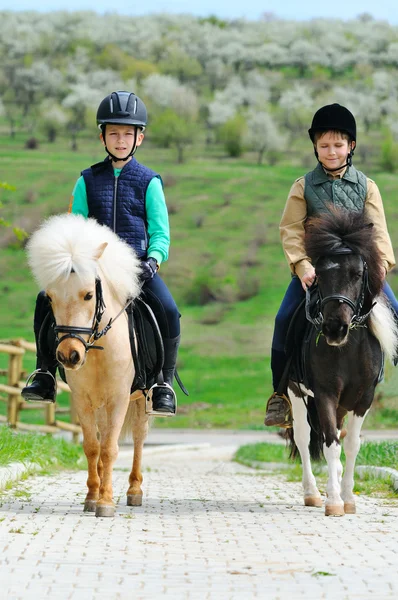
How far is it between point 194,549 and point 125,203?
11.5 feet

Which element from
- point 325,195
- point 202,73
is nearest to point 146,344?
point 325,195

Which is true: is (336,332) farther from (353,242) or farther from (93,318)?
(93,318)

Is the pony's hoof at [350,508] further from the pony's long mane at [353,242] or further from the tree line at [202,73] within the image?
the tree line at [202,73]

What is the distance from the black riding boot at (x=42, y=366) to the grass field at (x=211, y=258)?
2357 cm

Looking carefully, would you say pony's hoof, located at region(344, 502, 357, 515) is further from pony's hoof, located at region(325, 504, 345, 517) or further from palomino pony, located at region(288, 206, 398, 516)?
pony's hoof, located at region(325, 504, 345, 517)

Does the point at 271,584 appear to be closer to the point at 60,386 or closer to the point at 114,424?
the point at 114,424

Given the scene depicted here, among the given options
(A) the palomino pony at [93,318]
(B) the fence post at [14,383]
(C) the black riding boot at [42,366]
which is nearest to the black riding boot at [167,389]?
(A) the palomino pony at [93,318]

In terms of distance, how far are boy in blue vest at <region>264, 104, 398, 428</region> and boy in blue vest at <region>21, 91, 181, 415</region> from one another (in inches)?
39.2

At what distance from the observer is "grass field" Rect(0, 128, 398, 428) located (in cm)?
4388

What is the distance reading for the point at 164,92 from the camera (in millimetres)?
113125

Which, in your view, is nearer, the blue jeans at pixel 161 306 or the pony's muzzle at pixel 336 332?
the pony's muzzle at pixel 336 332

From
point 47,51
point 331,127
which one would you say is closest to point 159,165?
point 47,51

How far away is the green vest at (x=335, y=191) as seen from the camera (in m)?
8.70

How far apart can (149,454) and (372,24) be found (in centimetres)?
14659
